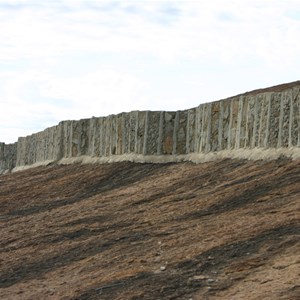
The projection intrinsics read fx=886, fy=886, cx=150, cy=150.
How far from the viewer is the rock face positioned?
55.0 ft

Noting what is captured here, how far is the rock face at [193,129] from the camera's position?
1675cm

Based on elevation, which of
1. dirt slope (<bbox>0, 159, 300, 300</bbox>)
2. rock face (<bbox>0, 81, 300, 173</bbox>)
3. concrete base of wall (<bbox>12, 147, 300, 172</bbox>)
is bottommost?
dirt slope (<bbox>0, 159, 300, 300</bbox>)

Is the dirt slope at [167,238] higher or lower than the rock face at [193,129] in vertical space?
lower

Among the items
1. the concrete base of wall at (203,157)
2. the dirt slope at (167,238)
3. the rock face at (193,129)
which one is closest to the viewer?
the dirt slope at (167,238)

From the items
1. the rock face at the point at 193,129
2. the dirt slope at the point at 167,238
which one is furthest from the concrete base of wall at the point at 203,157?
the dirt slope at the point at 167,238


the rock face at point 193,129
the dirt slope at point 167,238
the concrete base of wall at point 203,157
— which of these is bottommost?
the dirt slope at point 167,238

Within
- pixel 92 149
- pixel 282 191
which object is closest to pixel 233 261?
pixel 282 191

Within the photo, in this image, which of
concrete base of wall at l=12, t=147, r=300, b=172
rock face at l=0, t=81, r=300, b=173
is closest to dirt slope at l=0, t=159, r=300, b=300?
concrete base of wall at l=12, t=147, r=300, b=172

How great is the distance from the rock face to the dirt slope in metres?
0.66

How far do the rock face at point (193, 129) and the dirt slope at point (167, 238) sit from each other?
661 mm

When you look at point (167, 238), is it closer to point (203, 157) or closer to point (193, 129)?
point (203, 157)

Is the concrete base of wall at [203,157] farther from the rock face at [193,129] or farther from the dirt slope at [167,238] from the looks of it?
the dirt slope at [167,238]

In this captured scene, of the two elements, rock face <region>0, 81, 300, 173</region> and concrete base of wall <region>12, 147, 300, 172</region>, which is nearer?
concrete base of wall <region>12, 147, 300, 172</region>

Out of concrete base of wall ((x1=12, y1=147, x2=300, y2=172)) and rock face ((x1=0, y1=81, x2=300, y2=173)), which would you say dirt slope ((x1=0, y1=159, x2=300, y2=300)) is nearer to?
concrete base of wall ((x1=12, y1=147, x2=300, y2=172))
